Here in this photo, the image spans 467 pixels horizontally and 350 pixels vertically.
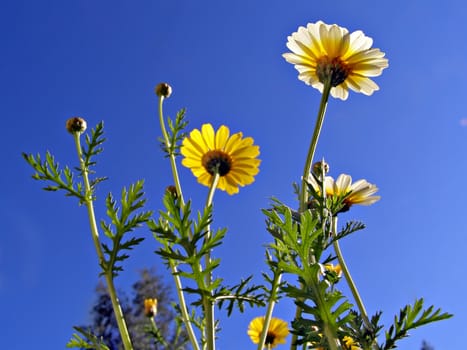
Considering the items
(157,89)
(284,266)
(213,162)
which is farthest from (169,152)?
(284,266)

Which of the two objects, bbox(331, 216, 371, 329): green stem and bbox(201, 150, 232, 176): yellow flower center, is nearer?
bbox(331, 216, 371, 329): green stem

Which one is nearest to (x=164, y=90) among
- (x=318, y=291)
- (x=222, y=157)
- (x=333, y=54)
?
(x=222, y=157)

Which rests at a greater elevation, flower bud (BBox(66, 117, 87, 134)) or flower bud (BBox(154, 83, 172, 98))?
flower bud (BBox(154, 83, 172, 98))

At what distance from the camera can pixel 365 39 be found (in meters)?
1.21

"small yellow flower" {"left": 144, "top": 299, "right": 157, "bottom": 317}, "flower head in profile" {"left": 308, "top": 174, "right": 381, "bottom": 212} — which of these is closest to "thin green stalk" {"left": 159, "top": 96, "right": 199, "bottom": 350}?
"flower head in profile" {"left": 308, "top": 174, "right": 381, "bottom": 212}

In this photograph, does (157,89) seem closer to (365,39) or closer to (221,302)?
(365,39)

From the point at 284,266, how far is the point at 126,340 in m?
0.28

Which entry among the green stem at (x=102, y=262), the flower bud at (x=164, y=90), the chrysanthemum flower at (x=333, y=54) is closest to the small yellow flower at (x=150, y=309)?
the flower bud at (x=164, y=90)

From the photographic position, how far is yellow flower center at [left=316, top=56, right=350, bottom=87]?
46.1 inches

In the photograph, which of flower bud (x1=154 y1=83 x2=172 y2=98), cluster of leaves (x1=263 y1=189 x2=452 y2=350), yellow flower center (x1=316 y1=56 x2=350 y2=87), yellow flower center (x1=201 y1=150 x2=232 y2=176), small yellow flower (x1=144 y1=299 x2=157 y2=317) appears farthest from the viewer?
small yellow flower (x1=144 y1=299 x2=157 y2=317)

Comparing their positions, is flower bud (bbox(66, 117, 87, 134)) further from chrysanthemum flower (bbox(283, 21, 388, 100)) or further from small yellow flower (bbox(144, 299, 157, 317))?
small yellow flower (bbox(144, 299, 157, 317))

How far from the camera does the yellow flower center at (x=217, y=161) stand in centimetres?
142

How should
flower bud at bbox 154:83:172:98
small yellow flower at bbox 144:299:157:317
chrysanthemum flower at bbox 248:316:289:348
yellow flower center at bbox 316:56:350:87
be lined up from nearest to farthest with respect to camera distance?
yellow flower center at bbox 316:56:350:87 → flower bud at bbox 154:83:172:98 → chrysanthemum flower at bbox 248:316:289:348 → small yellow flower at bbox 144:299:157:317

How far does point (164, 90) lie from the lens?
5.42 ft
